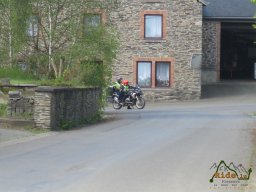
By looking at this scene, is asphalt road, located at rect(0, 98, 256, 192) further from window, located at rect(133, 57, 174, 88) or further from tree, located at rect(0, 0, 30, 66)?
window, located at rect(133, 57, 174, 88)

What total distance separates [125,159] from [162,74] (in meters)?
30.0

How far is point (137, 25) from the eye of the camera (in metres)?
41.8

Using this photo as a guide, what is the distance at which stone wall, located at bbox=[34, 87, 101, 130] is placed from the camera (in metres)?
19.0

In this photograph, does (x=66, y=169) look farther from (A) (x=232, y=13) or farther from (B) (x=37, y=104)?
(A) (x=232, y=13)

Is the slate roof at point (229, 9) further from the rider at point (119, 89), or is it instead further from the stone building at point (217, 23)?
the rider at point (119, 89)

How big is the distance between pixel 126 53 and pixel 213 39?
31.3 feet

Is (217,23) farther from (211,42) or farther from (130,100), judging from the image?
(130,100)

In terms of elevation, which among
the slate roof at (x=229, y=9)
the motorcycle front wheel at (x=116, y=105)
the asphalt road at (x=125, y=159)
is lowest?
the asphalt road at (x=125, y=159)

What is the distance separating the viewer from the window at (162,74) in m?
41.9

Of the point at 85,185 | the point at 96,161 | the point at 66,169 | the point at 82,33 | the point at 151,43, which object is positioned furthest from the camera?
the point at 151,43

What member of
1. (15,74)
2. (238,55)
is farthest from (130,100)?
(238,55)

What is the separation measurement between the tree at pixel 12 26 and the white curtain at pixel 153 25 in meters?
16.7

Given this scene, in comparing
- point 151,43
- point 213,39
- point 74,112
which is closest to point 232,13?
point 213,39

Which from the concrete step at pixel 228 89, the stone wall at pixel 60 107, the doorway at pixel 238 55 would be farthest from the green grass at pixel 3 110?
the doorway at pixel 238 55
